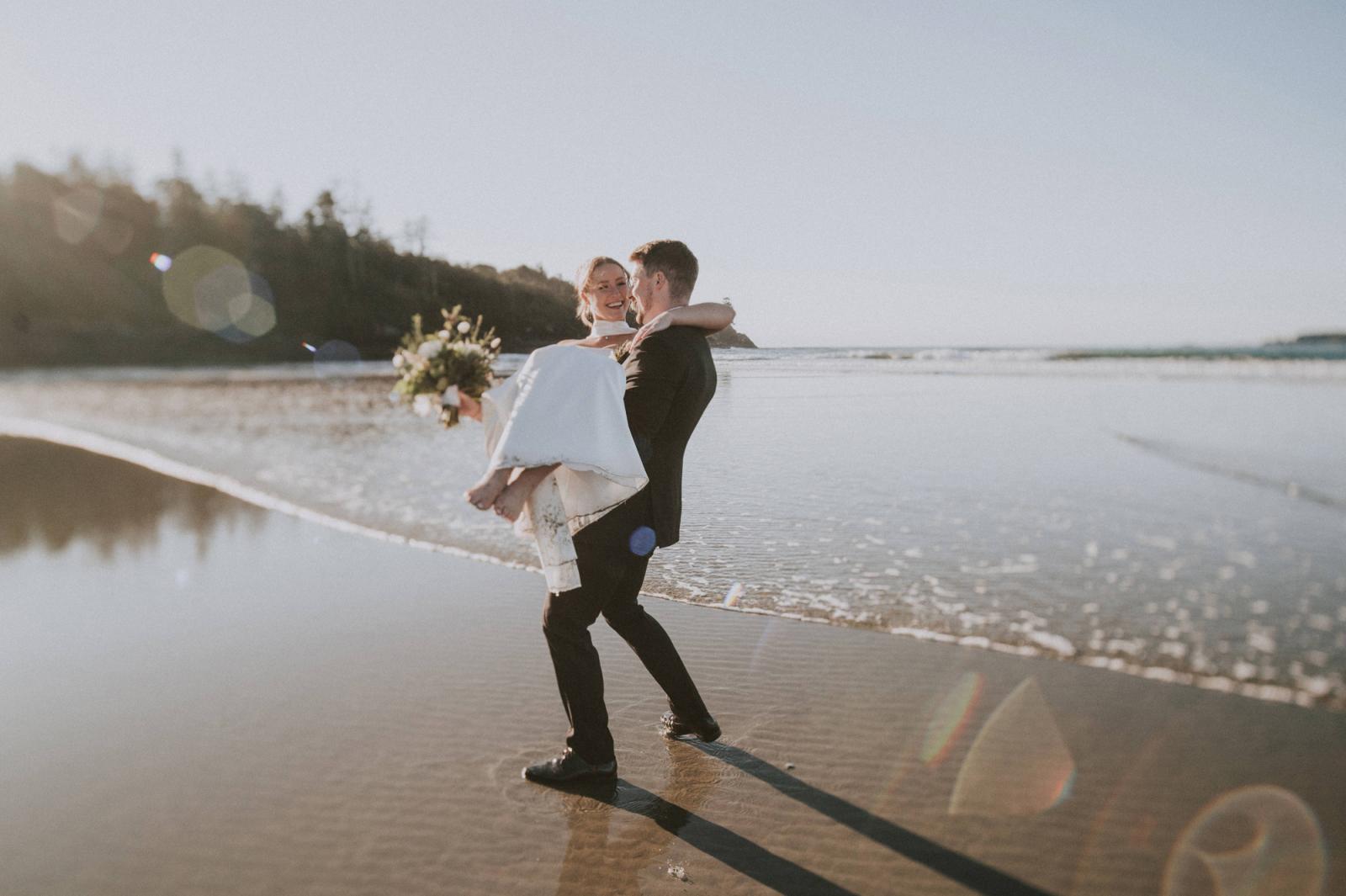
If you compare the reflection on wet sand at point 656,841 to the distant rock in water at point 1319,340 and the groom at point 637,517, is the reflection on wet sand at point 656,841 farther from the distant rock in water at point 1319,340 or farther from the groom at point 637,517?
the distant rock in water at point 1319,340

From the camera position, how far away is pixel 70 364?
6109 centimetres

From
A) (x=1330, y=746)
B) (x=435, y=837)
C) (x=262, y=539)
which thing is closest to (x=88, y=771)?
(x=435, y=837)

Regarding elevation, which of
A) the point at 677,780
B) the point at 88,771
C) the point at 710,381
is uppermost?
the point at 710,381

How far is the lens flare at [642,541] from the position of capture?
3480mm

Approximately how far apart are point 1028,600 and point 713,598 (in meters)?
2.21

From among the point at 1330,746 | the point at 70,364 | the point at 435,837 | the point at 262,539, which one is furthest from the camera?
the point at 70,364

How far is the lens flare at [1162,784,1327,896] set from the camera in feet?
9.25

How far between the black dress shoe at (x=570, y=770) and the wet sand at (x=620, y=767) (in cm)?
6

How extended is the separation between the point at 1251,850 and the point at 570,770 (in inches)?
99.8

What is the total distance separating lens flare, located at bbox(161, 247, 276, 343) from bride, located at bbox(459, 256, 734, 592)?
82.8 m

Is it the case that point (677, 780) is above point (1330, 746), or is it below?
above

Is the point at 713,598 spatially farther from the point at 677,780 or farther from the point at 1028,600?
the point at 677,780

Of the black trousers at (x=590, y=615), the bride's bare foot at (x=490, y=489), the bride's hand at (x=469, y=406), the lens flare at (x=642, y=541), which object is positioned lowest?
the black trousers at (x=590, y=615)

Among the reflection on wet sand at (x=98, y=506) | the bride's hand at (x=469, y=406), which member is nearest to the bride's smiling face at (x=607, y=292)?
the bride's hand at (x=469, y=406)
